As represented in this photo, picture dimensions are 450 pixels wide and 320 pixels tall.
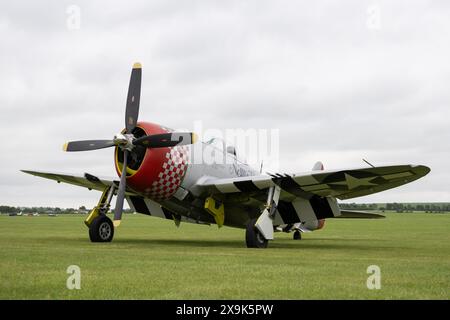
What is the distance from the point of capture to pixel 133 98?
17.1 meters

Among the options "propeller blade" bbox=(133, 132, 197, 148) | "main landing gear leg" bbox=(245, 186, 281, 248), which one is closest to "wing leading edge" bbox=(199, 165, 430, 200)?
"main landing gear leg" bbox=(245, 186, 281, 248)

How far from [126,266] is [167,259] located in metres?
1.76

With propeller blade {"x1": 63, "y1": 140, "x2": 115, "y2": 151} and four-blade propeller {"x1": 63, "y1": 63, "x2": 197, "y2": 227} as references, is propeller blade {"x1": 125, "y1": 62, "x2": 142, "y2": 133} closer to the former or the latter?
four-blade propeller {"x1": 63, "y1": 63, "x2": 197, "y2": 227}

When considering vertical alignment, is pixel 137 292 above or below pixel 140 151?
below

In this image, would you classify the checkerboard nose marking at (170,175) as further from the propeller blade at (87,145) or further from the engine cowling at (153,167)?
the propeller blade at (87,145)

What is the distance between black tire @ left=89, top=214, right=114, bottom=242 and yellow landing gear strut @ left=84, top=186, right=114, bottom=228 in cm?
36

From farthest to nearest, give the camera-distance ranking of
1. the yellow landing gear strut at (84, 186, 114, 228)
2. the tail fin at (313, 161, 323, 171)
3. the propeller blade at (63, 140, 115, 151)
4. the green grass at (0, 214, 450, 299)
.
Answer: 1. the tail fin at (313, 161, 323, 171)
2. the yellow landing gear strut at (84, 186, 114, 228)
3. the propeller blade at (63, 140, 115, 151)
4. the green grass at (0, 214, 450, 299)

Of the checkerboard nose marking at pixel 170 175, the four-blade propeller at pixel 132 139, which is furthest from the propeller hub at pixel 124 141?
the checkerboard nose marking at pixel 170 175

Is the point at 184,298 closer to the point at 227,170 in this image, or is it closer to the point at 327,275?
the point at 327,275

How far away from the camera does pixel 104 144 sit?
17328 millimetres

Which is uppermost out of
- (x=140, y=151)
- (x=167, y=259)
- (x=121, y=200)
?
(x=140, y=151)

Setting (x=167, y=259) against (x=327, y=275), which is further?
(x=167, y=259)

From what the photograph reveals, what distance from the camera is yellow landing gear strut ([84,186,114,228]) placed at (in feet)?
59.4
